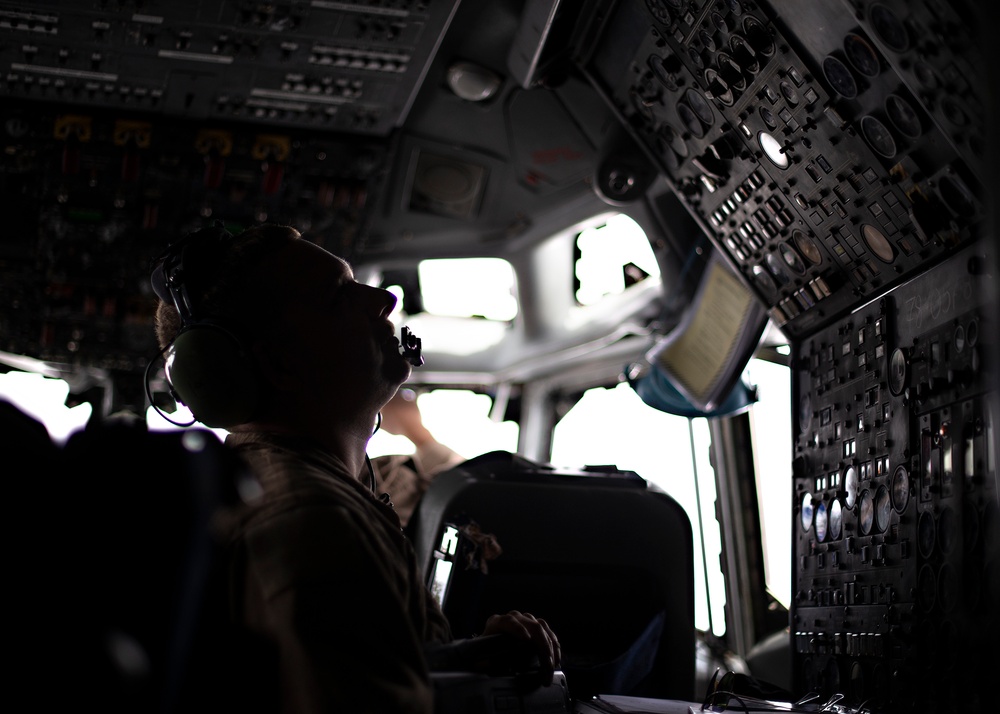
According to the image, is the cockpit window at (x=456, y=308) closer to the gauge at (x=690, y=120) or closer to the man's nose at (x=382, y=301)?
the gauge at (x=690, y=120)

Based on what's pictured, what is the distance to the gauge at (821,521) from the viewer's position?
2.02m

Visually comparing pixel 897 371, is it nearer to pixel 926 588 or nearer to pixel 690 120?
pixel 926 588

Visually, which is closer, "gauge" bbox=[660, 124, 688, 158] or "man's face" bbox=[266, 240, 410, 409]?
"man's face" bbox=[266, 240, 410, 409]

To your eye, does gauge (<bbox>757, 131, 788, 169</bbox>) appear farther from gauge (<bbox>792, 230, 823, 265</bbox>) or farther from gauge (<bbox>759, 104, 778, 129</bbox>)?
gauge (<bbox>792, 230, 823, 265</bbox>)

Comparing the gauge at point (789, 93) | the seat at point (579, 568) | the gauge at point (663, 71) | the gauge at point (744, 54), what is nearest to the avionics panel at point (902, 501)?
the seat at point (579, 568)

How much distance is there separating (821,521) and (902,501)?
364 mm

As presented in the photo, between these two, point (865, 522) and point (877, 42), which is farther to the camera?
point (865, 522)

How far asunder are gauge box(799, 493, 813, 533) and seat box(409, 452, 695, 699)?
269 mm

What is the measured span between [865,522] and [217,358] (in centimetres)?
123

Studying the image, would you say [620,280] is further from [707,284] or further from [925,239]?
[925,239]

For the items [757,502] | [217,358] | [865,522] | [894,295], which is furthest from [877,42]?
[757,502]

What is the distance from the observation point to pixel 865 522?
184cm

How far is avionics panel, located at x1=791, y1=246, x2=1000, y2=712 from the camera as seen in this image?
4.85 ft

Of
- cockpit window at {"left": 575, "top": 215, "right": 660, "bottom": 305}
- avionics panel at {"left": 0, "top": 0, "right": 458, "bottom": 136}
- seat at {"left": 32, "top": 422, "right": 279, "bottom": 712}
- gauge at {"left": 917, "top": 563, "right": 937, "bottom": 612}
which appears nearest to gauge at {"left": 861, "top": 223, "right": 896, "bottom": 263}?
gauge at {"left": 917, "top": 563, "right": 937, "bottom": 612}
